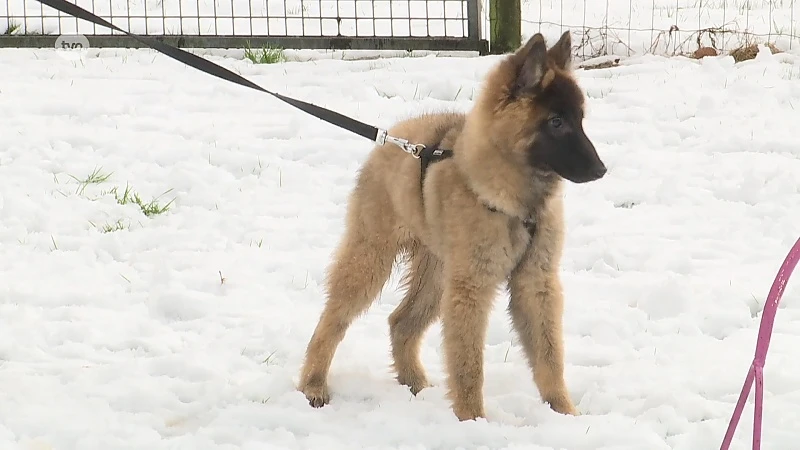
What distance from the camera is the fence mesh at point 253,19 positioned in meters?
8.07

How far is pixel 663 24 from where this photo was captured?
848cm

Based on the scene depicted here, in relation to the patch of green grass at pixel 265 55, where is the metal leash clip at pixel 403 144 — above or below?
below

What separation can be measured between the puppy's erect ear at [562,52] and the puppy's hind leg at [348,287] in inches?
31.7

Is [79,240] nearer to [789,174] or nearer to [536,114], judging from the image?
[536,114]

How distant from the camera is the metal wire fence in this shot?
25.5 feet

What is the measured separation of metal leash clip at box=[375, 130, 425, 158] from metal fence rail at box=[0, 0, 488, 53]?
438cm

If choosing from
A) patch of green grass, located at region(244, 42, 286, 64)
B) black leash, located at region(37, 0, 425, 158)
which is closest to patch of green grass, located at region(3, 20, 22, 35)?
patch of green grass, located at region(244, 42, 286, 64)

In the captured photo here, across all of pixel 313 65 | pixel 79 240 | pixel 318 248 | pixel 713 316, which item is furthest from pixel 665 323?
pixel 313 65

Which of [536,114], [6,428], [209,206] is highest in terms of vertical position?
[536,114]

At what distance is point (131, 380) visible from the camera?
3.53m

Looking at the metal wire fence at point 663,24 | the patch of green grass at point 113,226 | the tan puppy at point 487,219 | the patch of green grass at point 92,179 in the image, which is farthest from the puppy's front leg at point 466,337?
the metal wire fence at point 663,24

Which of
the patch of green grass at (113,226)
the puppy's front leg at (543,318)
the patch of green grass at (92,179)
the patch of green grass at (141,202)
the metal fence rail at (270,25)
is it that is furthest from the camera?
the metal fence rail at (270,25)

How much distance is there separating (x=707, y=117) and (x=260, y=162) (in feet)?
9.23

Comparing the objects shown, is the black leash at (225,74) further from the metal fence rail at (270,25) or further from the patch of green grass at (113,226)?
the metal fence rail at (270,25)
